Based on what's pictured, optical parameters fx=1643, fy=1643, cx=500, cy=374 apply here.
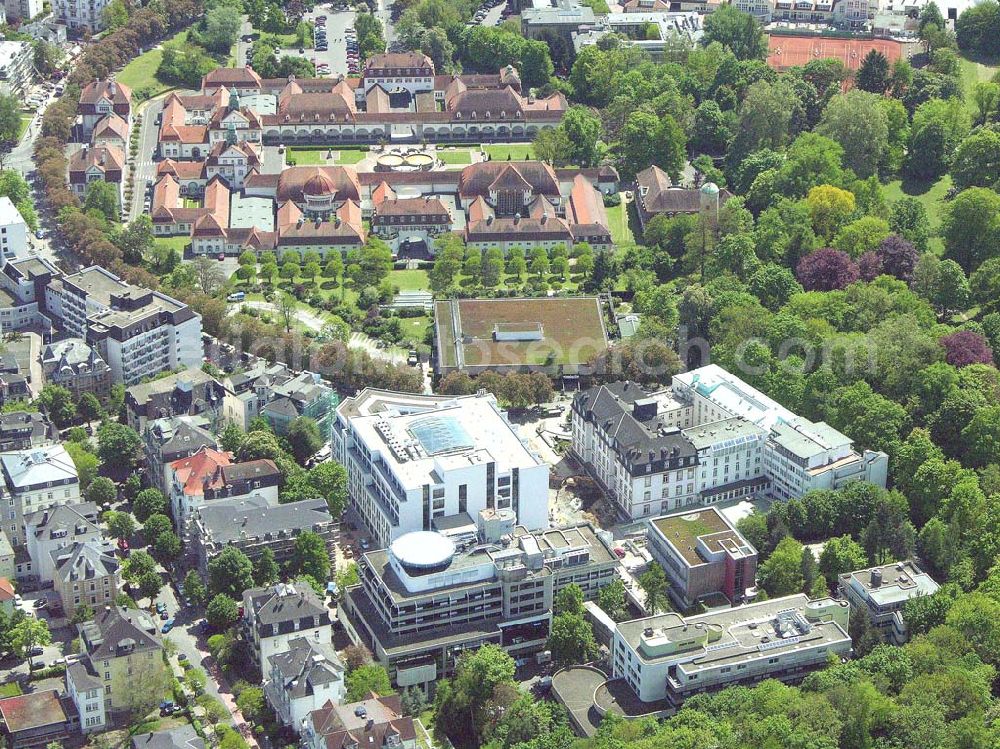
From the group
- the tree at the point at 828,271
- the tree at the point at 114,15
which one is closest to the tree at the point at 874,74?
the tree at the point at 828,271

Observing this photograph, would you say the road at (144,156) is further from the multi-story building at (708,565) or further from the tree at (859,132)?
the multi-story building at (708,565)

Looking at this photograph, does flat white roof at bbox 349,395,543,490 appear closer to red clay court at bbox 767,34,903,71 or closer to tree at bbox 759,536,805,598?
tree at bbox 759,536,805,598

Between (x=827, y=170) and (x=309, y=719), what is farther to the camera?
(x=827, y=170)

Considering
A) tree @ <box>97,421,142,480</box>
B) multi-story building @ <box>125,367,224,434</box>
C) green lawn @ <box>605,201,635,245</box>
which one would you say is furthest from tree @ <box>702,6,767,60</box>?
tree @ <box>97,421,142,480</box>

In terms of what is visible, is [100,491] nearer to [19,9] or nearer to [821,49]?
[821,49]

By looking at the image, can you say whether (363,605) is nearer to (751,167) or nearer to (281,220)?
(281,220)

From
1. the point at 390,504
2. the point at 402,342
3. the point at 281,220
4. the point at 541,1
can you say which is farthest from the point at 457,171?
the point at 390,504
